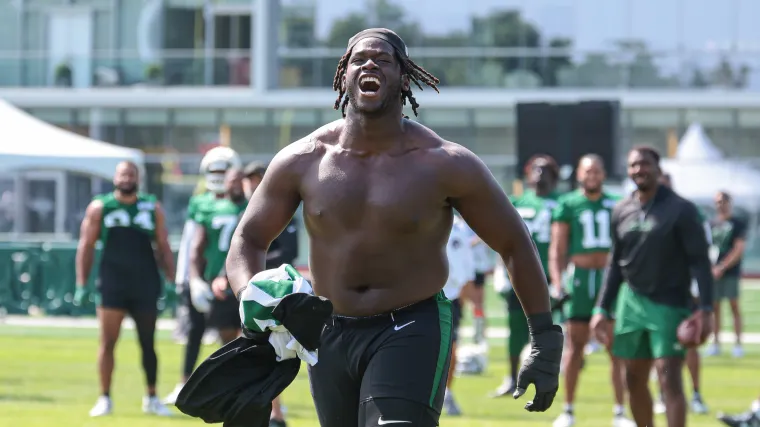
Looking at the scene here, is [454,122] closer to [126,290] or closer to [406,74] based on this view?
[126,290]

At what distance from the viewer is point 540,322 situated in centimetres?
605

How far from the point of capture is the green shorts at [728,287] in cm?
2020

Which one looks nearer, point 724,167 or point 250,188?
point 250,188

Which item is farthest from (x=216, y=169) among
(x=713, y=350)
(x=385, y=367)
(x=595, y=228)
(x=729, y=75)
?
(x=729, y=75)

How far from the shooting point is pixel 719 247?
2072 centimetres

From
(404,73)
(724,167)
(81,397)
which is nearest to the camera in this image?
(404,73)

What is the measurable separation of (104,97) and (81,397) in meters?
31.8

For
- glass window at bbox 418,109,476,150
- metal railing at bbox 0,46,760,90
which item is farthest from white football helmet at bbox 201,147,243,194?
glass window at bbox 418,109,476,150

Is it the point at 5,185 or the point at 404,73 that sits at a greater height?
the point at 404,73

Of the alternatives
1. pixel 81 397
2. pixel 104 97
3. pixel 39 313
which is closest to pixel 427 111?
pixel 104 97

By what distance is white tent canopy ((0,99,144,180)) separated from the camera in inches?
821

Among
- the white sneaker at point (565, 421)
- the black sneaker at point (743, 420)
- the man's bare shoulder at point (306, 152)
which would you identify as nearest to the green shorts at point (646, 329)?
the black sneaker at point (743, 420)

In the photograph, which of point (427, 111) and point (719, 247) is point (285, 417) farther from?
point (427, 111)

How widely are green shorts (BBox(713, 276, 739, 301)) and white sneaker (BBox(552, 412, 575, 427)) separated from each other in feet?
26.4
